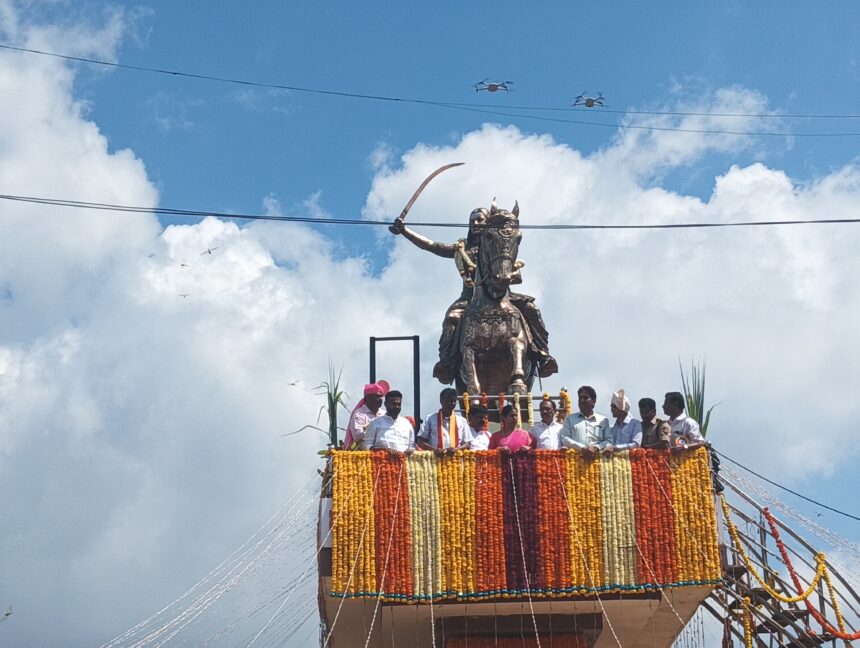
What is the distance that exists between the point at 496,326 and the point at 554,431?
4263mm

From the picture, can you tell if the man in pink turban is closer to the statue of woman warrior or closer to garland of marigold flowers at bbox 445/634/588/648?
garland of marigold flowers at bbox 445/634/588/648

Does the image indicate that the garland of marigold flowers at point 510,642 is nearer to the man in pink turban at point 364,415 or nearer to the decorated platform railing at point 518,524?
the decorated platform railing at point 518,524

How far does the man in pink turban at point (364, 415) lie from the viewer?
13516 millimetres

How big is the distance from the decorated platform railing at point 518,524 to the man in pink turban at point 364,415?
0.66m

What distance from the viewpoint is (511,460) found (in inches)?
507

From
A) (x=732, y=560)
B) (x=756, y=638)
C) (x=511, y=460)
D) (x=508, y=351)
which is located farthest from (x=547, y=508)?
(x=508, y=351)

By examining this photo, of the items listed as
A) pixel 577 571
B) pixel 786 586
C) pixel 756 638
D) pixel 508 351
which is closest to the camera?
pixel 577 571

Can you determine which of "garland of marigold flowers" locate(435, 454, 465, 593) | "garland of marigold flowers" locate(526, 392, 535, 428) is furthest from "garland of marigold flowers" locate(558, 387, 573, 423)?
"garland of marigold flowers" locate(435, 454, 465, 593)

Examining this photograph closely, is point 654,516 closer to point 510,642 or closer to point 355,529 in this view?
point 510,642

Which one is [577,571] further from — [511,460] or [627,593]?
[511,460]

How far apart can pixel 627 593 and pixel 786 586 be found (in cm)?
209

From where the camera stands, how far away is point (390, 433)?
515 inches

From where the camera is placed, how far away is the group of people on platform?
12906 millimetres

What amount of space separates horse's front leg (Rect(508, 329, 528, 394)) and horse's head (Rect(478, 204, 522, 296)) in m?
0.75
